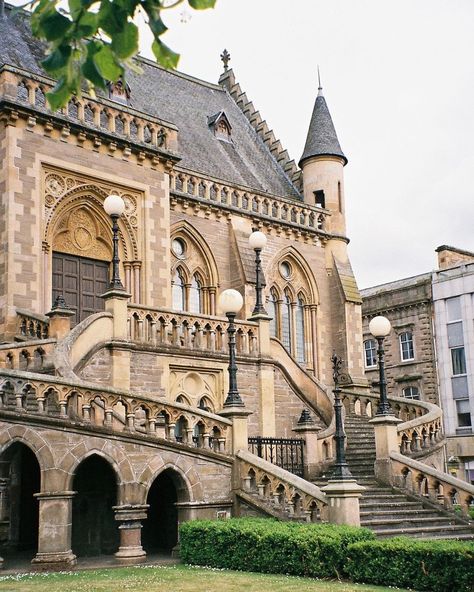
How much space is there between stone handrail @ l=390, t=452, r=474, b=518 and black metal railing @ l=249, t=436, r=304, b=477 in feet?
7.39

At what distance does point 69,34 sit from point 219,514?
14332 millimetres

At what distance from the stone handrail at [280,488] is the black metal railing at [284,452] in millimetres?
1973

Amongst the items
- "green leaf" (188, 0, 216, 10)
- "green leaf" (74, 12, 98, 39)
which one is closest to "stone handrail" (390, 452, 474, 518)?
"green leaf" (188, 0, 216, 10)

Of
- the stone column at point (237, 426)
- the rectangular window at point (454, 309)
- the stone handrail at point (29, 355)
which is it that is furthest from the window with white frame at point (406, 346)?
the stone handrail at point (29, 355)

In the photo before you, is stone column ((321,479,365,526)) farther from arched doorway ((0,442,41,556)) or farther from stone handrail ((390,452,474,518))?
arched doorway ((0,442,41,556))

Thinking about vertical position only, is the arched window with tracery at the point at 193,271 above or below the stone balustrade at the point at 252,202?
below

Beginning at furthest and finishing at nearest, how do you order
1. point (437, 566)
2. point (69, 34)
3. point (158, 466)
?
point (158, 466) → point (437, 566) → point (69, 34)

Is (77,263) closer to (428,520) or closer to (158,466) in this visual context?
(158,466)

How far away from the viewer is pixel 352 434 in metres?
23.9

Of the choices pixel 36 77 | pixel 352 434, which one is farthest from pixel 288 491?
pixel 36 77

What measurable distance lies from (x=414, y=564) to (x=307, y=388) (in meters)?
12.2

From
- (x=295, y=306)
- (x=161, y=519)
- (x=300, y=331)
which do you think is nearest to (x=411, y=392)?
(x=300, y=331)

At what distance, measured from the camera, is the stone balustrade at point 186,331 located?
21.3m

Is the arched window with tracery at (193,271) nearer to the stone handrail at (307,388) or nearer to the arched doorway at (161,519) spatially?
the stone handrail at (307,388)
